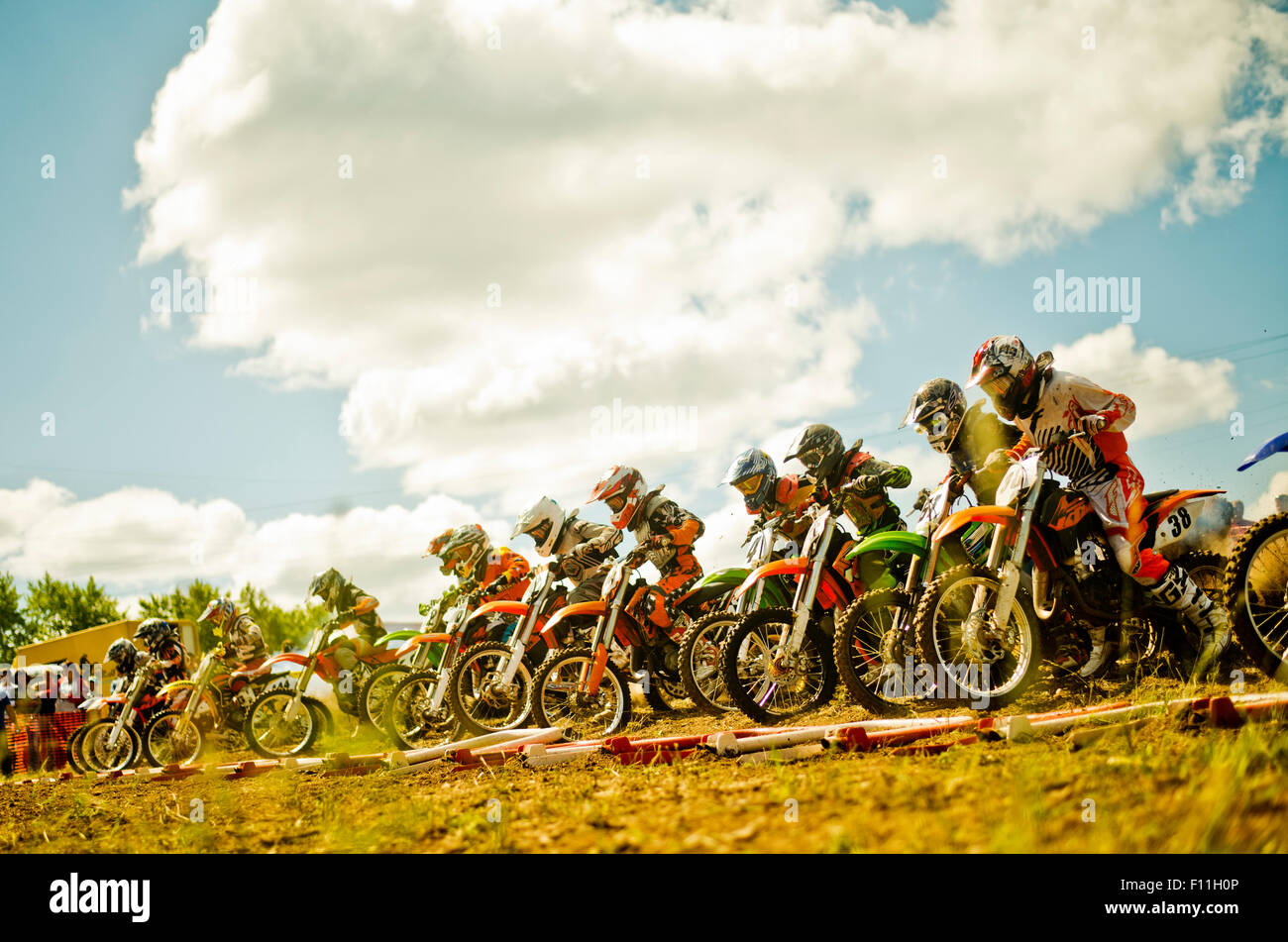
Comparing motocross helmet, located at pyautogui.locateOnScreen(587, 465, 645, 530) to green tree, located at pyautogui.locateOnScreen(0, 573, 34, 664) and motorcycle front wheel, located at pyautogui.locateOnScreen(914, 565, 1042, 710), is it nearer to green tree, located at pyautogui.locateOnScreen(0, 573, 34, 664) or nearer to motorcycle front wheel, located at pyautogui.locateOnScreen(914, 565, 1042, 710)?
motorcycle front wheel, located at pyautogui.locateOnScreen(914, 565, 1042, 710)

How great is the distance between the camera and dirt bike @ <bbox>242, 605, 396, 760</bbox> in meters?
11.3

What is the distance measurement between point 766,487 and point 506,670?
3194 mm

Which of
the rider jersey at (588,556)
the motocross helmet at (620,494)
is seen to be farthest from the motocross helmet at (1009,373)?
the rider jersey at (588,556)

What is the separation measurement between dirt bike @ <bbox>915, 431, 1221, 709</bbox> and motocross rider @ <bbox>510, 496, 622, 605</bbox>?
169 inches

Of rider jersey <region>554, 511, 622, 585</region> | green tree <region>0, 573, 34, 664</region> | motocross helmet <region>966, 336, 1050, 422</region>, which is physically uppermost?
motocross helmet <region>966, 336, 1050, 422</region>

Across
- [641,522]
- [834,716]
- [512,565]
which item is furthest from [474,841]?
[512,565]

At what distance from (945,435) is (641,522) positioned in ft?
11.5

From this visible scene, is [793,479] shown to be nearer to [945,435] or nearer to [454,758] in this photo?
[945,435]

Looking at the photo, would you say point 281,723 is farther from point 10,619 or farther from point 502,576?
point 10,619

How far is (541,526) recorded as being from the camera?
10.4 m

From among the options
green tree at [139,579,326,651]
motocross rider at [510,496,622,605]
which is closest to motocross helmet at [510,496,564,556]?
motocross rider at [510,496,622,605]

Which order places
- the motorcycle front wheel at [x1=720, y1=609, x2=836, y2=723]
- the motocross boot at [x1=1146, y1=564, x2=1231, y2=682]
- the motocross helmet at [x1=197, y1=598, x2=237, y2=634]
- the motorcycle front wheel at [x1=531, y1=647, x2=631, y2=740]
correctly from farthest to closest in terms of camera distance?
the motocross helmet at [x1=197, y1=598, x2=237, y2=634] → the motorcycle front wheel at [x1=531, y1=647, x2=631, y2=740] → the motorcycle front wheel at [x1=720, y1=609, x2=836, y2=723] → the motocross boot at [x1=1146, y1=564, x2=1231, y2=682]

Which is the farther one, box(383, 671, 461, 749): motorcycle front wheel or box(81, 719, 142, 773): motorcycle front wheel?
box(81, 719, 142, 773): motorcycle front wheel

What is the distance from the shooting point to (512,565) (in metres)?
11.3
